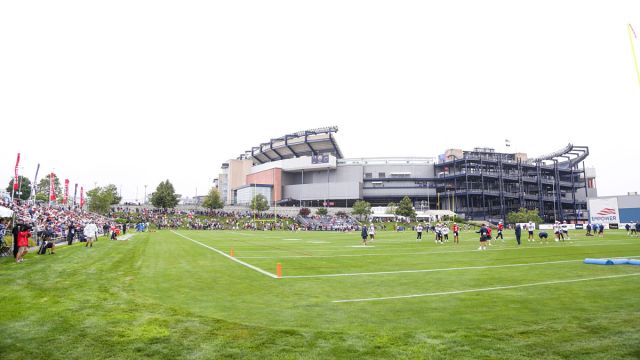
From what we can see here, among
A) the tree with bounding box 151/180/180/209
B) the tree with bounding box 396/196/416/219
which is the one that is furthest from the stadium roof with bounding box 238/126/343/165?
the tree with bounding box 151/180/180/209

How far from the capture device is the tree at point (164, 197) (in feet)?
309

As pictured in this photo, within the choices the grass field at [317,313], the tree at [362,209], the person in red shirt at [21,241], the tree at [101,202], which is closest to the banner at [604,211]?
the tree at [362,209]

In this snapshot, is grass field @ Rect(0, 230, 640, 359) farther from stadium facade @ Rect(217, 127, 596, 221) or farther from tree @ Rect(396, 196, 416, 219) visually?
stadium facade @ Rect(217, 127, 596, 221)

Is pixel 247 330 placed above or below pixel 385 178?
below

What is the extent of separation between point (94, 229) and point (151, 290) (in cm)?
2080

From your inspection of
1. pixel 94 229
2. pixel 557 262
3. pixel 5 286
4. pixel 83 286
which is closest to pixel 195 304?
pixel 83 286

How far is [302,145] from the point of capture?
129m

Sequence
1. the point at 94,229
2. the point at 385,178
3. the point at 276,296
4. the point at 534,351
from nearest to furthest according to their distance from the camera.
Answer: the point at 534,351 < the point at 276,296 < the point at 94,229 < the point at 385,178

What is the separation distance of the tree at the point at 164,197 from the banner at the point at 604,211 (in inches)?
3535

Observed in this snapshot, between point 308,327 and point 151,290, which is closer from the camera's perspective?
point 308,327

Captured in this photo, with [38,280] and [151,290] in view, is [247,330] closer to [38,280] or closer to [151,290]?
[151,290]

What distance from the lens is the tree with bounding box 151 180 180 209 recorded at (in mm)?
94188

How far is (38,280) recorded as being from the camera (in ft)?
40.3

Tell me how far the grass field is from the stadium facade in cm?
10427
